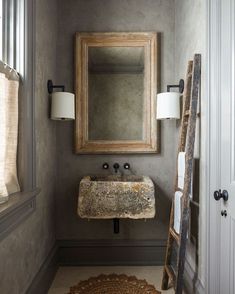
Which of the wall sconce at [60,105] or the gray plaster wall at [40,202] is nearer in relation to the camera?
the gray plaster wall at [40,202]

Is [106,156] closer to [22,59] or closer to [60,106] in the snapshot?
[60,106]

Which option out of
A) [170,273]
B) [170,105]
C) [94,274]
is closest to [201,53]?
[170,105]

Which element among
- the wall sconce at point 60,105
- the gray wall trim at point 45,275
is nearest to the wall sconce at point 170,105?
the wall sconce at point 60,105

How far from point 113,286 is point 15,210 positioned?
1.26m

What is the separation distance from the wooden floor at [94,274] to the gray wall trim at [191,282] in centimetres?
17

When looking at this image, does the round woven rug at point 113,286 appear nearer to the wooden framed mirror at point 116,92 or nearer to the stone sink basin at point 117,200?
the stone sink basin at point 117,200

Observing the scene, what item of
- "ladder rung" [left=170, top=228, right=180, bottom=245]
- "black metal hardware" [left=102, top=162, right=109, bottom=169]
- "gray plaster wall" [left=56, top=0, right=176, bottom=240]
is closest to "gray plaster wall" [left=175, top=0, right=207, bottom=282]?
"ladder rung" [left=170, top=228, right=180, bottom=245]

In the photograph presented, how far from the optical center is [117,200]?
7.29 feet

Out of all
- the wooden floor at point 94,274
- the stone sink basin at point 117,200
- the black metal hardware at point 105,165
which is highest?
the black metal hardware at point 105,165

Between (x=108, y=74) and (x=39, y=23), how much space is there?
0.85 m

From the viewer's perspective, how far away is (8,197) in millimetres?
1517

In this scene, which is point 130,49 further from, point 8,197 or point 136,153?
point 8,197

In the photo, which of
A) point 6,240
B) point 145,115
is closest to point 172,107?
point 145,115

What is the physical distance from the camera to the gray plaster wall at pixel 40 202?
4.84 ft
